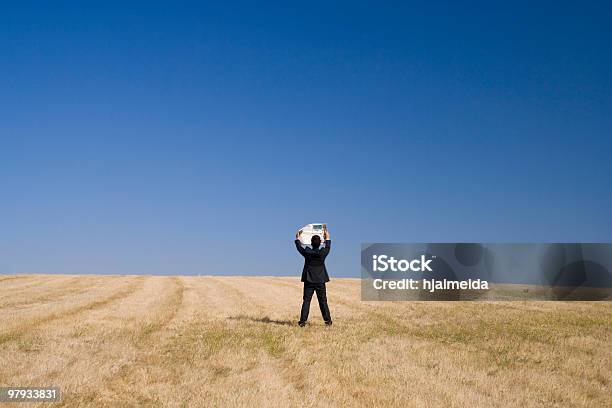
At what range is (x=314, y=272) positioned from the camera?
16.3 metres

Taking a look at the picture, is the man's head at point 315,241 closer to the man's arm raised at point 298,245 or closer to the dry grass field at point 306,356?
the man's arm raised at point 298,245

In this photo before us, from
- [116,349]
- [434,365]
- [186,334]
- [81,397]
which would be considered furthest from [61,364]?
[434,365]

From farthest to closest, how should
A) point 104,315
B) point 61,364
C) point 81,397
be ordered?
point 104,315 → point 61,364 → point 81,397

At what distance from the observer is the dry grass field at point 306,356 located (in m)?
8.91

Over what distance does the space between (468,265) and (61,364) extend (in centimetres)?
2100

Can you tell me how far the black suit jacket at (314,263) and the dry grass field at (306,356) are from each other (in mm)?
1435

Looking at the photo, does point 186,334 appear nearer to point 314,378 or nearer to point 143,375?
point 143,375

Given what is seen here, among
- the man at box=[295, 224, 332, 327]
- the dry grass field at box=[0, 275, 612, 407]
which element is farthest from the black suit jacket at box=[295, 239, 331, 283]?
the dry grass field at box=[0, 275, 612, 407]

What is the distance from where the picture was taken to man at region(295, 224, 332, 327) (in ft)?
53.2

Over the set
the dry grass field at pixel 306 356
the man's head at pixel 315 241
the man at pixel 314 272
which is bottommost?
the dry grass field at pixel 306 356

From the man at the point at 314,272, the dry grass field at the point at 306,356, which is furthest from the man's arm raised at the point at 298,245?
the dry grass field at the point at 306,356

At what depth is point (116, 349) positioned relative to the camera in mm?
12344

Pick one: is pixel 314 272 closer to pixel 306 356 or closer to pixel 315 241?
pixel 315 241

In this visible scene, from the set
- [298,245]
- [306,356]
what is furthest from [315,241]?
[306,356]
